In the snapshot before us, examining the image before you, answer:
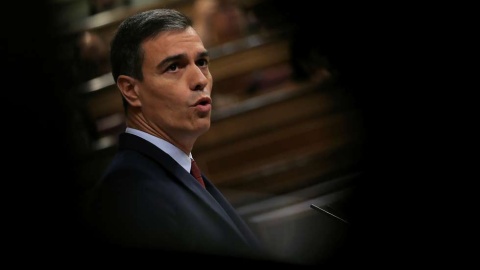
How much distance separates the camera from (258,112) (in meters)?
1.92

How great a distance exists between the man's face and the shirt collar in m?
0.02

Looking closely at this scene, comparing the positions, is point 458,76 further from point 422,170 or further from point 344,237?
point 344,237

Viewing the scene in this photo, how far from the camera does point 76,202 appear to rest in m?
1.60

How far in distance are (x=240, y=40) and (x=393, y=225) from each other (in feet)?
2.31

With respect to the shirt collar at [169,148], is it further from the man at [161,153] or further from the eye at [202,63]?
the eye at [202,63]

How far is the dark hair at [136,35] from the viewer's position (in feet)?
5.04

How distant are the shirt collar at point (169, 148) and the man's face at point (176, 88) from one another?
2cm

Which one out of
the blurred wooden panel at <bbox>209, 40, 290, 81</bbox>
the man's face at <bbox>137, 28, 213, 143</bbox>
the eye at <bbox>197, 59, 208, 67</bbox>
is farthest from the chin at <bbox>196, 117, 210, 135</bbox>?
the blurred wooden panel at <bbox>209, 40, 290, 81</bbox>

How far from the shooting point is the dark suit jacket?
1.53 metres

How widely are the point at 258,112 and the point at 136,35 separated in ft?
1.63

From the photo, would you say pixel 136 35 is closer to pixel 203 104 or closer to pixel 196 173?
pixel 203 104

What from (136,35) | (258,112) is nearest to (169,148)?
(136,35)

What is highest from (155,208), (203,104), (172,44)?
(172,44)

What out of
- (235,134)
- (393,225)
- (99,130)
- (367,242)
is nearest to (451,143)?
(393,225)
